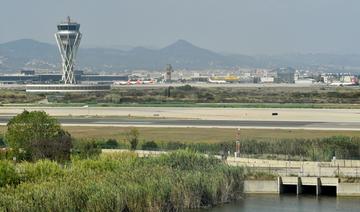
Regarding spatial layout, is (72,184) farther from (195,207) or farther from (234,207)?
(234,207)

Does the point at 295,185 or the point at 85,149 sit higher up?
the point at 85,149

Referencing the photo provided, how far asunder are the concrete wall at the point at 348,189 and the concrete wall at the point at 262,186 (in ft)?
16.3

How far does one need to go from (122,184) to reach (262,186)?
20857mm

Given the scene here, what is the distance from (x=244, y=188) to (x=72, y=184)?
21565mm

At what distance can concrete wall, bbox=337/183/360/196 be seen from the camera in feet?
205

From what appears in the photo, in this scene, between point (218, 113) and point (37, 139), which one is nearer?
point (37, 139)

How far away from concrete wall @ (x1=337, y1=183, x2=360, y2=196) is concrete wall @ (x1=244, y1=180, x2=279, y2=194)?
4.97 m

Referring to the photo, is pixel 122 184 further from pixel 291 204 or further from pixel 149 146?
pixel 149 146

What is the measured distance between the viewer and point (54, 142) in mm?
66750

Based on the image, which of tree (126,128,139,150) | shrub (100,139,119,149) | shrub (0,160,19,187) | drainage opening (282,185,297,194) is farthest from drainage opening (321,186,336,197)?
shrub (0,160,19,187)

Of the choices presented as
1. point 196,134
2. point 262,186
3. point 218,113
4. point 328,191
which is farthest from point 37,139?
point 218,113

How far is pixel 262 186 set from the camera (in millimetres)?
64312

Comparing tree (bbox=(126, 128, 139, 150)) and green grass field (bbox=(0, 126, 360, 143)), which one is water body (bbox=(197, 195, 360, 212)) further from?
green grass field (bbox=(0, 126, 360, 143))

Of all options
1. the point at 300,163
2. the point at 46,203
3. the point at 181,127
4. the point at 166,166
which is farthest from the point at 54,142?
the point at 181,127
